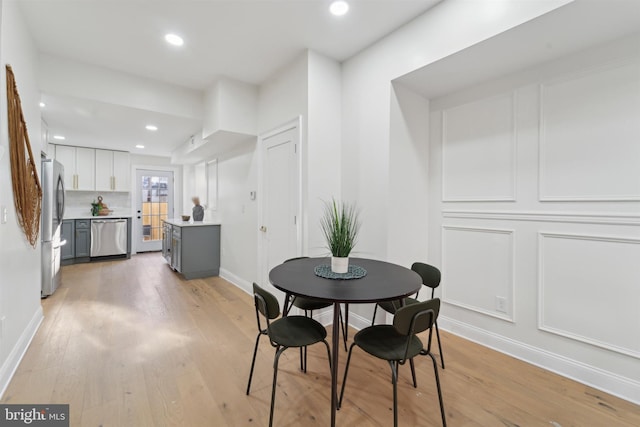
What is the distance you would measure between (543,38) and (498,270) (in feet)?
5.61

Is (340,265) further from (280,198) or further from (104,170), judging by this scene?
Answer: (104,170)

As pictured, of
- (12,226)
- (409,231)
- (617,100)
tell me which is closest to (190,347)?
(12,226)

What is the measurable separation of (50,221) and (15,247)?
174cm

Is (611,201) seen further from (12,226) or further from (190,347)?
(12,226)

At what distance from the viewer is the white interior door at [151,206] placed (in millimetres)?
6707

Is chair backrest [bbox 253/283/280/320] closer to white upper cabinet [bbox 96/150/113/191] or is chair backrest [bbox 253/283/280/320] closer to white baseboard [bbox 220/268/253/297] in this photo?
white baseboard [bbox 220/268/253/297]

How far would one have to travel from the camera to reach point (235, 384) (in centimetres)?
189

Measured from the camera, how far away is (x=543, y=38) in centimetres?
184

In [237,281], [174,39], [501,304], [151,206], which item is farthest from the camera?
[151,206]

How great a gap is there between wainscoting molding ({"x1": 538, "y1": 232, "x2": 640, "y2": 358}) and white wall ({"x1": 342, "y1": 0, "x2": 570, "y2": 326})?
102cm

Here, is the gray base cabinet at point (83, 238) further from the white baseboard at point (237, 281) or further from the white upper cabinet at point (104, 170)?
the white baseboard at point (237, 281)

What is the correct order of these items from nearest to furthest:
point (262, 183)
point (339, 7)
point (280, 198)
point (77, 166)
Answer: point (339, 7), point (280, 198), point (262, 183), point (77, 166)

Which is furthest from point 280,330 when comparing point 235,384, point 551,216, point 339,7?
point 339,7

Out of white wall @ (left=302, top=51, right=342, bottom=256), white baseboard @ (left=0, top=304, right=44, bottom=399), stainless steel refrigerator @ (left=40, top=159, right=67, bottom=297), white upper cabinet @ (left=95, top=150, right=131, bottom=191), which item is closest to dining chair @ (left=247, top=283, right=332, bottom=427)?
white wall @ (left=302, top=51, right=342, bottom=256)
